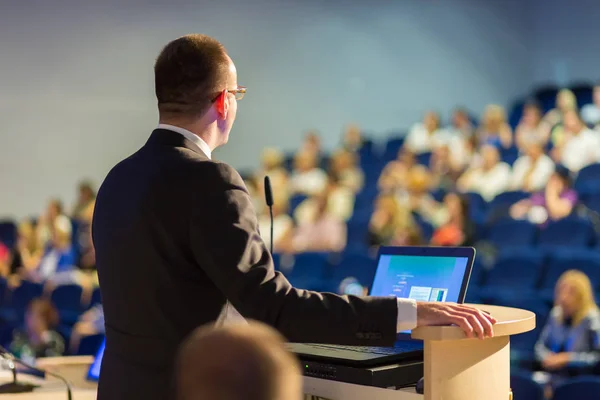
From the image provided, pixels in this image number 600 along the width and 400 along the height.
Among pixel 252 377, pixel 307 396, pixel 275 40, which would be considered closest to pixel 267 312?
pixel 307 396

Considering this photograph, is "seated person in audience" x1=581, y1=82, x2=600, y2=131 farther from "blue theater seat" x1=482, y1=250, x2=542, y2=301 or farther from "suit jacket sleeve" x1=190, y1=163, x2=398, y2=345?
"suit jacket sleeve" x1=190, y1=163, x2=398, y2=345

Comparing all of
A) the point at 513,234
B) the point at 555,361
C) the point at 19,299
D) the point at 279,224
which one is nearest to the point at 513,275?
the point at 513,234

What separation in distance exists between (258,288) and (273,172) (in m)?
8.22

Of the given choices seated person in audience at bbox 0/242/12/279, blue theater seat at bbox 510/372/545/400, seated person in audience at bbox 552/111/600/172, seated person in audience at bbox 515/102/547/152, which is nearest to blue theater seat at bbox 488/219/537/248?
seated person in audience at bbox 552/111/600/172

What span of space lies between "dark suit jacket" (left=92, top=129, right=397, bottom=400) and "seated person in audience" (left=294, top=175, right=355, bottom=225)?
6556 millimetres

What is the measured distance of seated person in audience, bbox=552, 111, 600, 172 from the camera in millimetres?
8164

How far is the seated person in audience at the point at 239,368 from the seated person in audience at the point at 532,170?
24.0 ft

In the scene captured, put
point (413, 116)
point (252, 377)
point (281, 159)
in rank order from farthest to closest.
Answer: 1. point (413, 116)
2. point (281, 159)
3. point (252, 377)

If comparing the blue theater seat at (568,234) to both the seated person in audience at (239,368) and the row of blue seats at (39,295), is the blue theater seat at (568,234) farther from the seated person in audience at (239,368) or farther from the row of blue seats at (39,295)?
the seated person in audience at (239,368)

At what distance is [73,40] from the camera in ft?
32.9

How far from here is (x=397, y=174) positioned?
8.80 m

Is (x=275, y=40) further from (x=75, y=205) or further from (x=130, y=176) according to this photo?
(x=130, y=176)

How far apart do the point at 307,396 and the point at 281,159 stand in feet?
29.2

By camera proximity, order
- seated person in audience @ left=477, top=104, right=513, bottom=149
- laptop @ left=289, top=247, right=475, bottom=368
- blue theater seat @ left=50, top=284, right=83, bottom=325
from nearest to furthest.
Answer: laptop @ left=289, top=247, right=475, bottom=368 < blue theater seat @ left=50, top=284, right=83, bottom=325 < seated person in audience @ left=477, top=104, right=513, bottom=149
